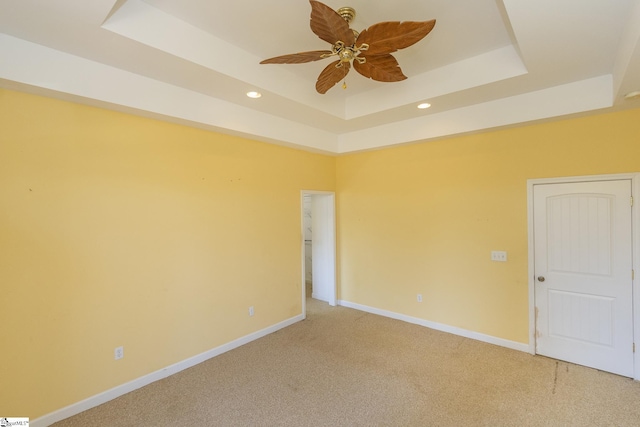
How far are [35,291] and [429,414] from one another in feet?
10.7

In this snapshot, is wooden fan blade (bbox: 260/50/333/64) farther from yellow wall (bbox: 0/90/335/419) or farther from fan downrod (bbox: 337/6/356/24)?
yellow wall (bbox: 0/90/335/419)

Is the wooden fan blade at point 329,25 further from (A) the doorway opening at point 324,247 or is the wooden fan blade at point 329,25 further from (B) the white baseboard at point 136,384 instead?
(B) the white baseboard at point 136,384

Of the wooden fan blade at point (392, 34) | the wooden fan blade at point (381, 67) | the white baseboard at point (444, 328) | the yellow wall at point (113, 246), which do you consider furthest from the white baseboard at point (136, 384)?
the wooden fan blade at point (392, 34)

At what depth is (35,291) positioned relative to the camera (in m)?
2.16

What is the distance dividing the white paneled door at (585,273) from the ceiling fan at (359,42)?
2.42m

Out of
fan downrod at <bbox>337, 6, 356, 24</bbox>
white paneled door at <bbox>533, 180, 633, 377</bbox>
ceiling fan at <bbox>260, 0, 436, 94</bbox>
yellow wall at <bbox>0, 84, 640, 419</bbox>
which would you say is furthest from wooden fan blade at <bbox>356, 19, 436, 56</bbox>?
white paneled door at <bbox>533, 180, 633, 377</bbox>

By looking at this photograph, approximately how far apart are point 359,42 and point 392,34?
0.70 feet

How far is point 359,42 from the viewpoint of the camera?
5.80 feet

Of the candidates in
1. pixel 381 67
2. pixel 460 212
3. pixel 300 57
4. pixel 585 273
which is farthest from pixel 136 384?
pixel 585 273

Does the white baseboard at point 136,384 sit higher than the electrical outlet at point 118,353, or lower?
lower

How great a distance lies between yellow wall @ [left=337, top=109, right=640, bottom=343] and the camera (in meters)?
2.97

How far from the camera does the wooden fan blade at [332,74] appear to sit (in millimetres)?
2074

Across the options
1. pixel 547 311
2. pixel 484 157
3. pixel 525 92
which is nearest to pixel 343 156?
pixel 484 157

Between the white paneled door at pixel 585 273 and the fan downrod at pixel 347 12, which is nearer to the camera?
the fan downrod at pixel 347 12
